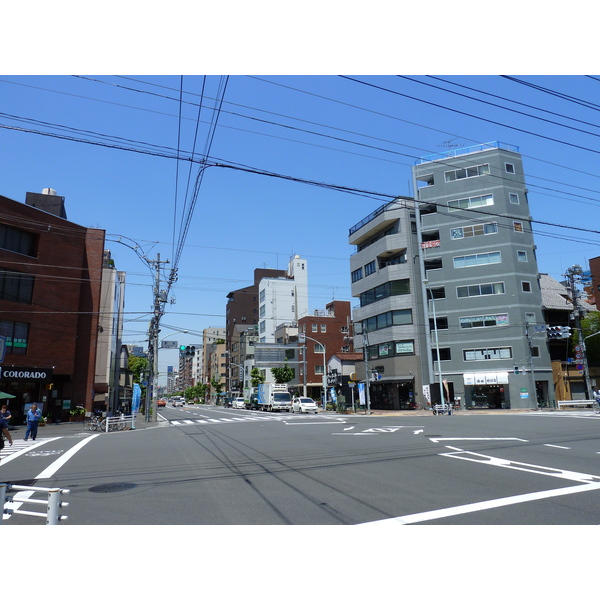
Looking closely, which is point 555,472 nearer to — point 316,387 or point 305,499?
point 305,499

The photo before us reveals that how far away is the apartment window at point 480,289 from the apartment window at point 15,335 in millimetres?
40242

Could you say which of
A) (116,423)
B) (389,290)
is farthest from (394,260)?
(116,423)

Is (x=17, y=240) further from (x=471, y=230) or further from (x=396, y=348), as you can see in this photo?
(x=471, y=230)

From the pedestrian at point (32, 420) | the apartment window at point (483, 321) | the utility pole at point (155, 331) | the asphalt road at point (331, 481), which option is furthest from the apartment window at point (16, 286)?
the apartment window at point (483, 321)

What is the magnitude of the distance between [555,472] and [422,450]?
4539 millimetres

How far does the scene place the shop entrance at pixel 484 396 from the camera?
46.4m

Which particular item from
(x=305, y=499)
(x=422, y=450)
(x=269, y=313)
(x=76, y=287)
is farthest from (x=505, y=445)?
(x=269, y=313)

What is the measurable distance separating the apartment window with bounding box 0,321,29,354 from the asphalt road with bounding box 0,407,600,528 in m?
18.5

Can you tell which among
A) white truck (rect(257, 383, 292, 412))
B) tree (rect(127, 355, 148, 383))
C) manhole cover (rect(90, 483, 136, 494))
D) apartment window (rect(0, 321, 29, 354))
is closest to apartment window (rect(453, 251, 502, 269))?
white truck (rect(257, 383, 292, 412))

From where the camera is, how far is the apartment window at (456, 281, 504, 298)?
153 ft

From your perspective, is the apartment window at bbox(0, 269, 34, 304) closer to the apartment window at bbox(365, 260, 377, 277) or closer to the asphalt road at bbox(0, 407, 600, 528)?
the asphalt road at bbox(0, 407, 600, 528)

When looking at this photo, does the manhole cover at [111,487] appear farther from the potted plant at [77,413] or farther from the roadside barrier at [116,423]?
the potted plant at [77,413]

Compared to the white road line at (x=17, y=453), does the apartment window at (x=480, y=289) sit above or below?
above

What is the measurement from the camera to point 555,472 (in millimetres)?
10055
